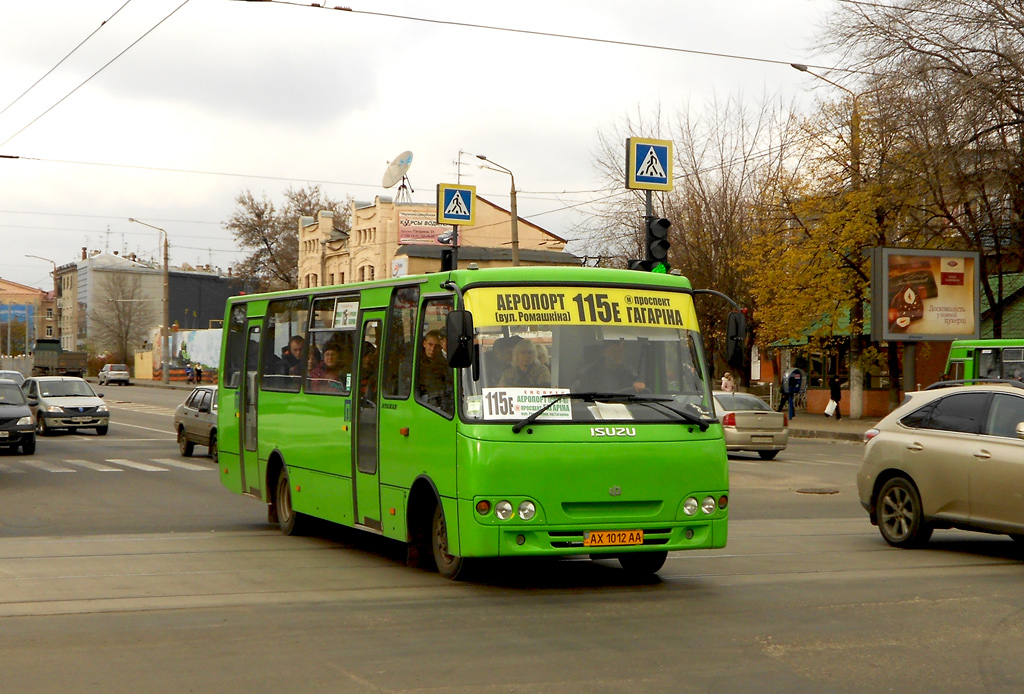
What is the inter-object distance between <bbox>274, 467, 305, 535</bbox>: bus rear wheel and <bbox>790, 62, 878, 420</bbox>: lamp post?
947 inches

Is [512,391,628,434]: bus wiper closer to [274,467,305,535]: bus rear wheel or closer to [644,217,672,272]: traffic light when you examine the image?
[274,467,305,535]: bus rear wheel

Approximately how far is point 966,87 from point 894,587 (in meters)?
22.7

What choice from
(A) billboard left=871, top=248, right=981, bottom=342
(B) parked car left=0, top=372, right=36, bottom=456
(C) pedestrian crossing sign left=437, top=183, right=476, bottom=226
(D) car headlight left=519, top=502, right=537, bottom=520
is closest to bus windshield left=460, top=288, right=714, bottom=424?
(D) car headlight left=519, top=502, right=537, bottom=520

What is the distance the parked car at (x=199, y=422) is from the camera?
24.9 m

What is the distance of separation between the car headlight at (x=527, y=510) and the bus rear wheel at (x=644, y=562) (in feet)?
4.75

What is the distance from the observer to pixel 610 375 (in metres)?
9.43

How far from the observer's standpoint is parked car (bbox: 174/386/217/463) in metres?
24.9

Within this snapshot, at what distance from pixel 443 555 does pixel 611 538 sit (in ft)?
4.92

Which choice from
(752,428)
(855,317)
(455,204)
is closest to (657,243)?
(752,428)

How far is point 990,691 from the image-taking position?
6242 millimetres

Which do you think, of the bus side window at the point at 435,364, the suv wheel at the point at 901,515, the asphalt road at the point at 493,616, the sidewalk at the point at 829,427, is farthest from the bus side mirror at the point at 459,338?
the sidewalk at the point at 829,427

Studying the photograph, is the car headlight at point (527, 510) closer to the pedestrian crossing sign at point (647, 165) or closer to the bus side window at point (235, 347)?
the bus side window at point (235, 347)

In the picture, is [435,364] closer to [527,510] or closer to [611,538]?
[527,510]

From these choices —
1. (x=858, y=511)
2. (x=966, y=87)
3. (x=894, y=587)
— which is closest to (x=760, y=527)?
(x=858, y=511)
